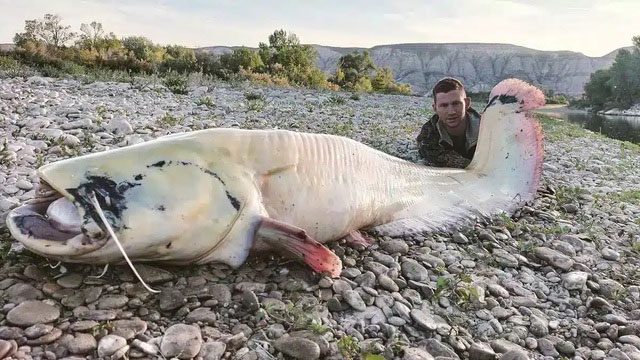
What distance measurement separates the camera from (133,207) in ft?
8.29

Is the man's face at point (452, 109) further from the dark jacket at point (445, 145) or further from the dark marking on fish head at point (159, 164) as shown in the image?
the dark marking on fish head at point (159, 164)

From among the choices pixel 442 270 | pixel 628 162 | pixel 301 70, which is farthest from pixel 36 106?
pixel 301 70

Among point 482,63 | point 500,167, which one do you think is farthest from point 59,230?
point 482,63

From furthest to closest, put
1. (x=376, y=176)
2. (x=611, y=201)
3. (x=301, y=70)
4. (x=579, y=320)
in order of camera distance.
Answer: (x=301, y=70)
(x=611, y=201)
(x=376, y=176)
(x=579, y=320)

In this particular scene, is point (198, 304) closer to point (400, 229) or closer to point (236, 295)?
point (236, 295)

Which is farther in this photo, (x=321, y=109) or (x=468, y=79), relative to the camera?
(x=468, y=79)

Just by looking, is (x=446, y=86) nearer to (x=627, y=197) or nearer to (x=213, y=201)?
(x=627, y=197)

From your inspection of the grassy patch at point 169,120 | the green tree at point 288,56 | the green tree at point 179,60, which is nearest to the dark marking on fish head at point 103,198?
the grassy patch at point 169,120

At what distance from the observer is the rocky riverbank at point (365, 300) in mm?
2346

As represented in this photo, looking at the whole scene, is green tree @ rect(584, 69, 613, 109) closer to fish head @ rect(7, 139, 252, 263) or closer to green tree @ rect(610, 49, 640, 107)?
green tree @ rect(610, 49, 640, 107)

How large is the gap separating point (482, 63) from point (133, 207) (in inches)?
7207

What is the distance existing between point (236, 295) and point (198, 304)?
22cm

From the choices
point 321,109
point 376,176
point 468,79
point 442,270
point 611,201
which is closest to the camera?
point 442,270

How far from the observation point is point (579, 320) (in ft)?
10.3
